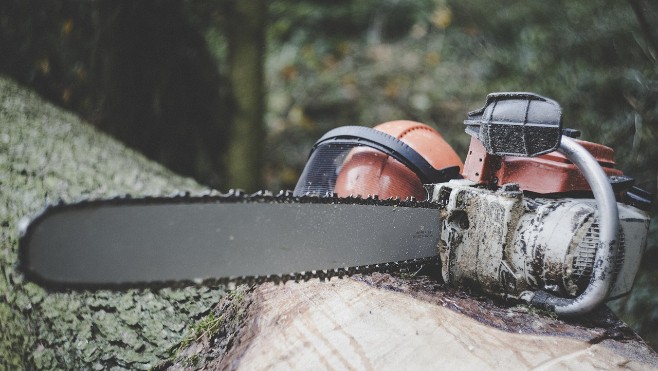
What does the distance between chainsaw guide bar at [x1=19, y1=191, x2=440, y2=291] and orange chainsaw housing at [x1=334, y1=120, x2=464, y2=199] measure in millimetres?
210

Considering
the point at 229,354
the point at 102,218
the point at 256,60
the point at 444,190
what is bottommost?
the point at 229,354

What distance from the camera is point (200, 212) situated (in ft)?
3.39

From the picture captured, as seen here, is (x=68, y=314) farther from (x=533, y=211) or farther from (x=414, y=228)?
(x=533, y=211)

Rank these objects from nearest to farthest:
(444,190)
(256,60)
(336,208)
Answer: (336,208), (444,190), (256,60)

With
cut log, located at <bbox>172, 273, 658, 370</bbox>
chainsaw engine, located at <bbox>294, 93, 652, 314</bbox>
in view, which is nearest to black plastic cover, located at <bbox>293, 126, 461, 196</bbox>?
chainsaw engine, located at <bbox>294, 93, 652, 314</bbox>

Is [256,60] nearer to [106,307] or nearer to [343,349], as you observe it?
[106,307]

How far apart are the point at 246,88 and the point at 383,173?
2597mm

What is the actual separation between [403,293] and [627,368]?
523mm

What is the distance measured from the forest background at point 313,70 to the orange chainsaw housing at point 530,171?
1.21m

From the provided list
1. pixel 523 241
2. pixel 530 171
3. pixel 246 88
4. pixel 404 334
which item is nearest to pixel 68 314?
pixel 404 334

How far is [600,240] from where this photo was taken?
1151mm

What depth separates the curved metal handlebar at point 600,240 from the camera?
1140 mm

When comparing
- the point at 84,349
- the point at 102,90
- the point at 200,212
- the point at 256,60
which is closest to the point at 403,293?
the point at 200,212

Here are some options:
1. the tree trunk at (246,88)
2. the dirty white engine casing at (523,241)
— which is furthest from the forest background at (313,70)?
the dirty white engine casing at (523,241)
